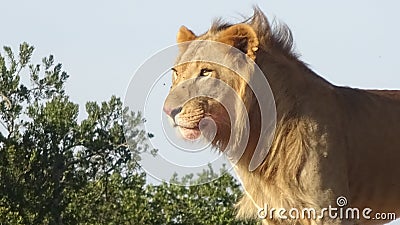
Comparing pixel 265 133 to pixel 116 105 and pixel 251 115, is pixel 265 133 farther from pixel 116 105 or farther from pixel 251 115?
pixel 116 105

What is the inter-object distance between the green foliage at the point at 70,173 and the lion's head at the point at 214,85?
15.3 meters

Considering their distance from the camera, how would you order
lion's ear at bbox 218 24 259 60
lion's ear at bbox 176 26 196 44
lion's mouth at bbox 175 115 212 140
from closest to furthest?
lion's mouth at bbox 175 115 212 140, lion's ear at bbox 218 24 259 60, lion's ear at bbox 176 26 196 44

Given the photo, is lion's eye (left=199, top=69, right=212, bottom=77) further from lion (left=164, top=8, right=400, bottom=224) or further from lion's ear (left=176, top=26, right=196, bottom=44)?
lion's ear (left=176, top=26, right=196, bottom=44)

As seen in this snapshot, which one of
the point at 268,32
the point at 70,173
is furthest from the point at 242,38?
the point at 70,173

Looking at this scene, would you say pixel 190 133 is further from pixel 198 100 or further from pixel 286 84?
pixel 286 84

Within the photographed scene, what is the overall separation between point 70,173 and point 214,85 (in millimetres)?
19274

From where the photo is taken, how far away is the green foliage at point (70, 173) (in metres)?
24.0

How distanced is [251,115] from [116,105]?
58.2ft

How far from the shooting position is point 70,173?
2680cm

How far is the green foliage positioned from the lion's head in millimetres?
15322

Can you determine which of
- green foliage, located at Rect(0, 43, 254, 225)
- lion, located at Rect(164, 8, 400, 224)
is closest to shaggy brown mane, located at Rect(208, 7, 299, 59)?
lion, located at Rect(164, 8, 400, 224)

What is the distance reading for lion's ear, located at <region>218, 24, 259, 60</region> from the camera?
8.01 m

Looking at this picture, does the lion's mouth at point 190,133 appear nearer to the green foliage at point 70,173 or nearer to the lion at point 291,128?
the lion at point 291,128

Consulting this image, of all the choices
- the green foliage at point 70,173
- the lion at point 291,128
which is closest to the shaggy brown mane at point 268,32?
the lion at point 291,128
